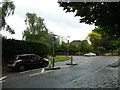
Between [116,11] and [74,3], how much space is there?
1.83 metres

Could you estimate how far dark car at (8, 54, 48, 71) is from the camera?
1185 centimetres

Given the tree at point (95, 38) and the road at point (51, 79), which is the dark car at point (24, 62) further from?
the tree at point (95, 38)

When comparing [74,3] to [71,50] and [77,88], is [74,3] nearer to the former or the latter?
[77,88]

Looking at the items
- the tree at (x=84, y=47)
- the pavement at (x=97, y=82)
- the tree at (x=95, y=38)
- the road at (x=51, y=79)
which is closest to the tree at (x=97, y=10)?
the pavement at (x=97, y=82)

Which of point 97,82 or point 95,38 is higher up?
point 95,38

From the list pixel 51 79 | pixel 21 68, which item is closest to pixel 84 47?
pixel 21 68

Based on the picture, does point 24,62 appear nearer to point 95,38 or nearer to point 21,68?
point 21,68

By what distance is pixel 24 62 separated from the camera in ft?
40.5

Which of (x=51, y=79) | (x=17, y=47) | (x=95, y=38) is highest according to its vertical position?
(x=95, y=38)

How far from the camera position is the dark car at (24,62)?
38.9ft

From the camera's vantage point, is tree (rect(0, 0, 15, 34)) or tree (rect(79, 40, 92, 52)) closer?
tree (rect(0, 0, 15, 34))

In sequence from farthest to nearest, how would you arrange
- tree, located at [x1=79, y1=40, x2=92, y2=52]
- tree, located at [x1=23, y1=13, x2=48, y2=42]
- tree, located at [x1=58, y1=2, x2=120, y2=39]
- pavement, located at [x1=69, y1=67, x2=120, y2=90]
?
tree, located at [x1=79, y1=40, x2=92, y2=52]
tree, located at [x1=23, y1=13, x2=48, y2=42]
pavement, located at [x1=69, y1=67, x2=120, y2=90]
tree, located at [x1=58, y1=2, x2=120, y2=39]

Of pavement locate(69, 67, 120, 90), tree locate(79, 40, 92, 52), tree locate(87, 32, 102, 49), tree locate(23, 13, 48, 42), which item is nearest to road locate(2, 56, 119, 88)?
pavement locate(69, 67, 120, 90)

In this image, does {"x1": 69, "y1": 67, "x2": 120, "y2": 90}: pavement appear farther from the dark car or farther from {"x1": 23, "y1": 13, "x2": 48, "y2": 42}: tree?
{"x1": 23, "y1": 13, "x2": 48, "y2": 42}: tree
